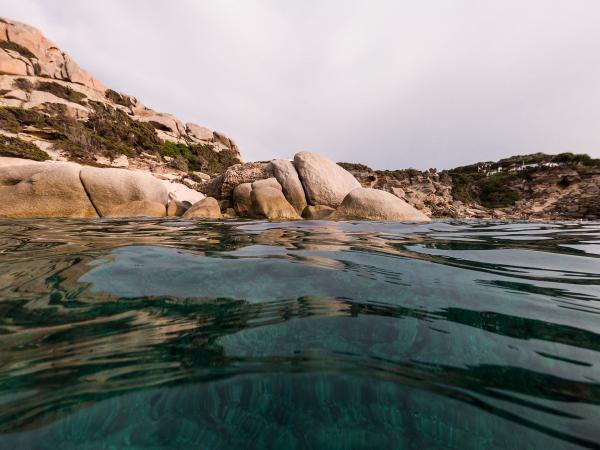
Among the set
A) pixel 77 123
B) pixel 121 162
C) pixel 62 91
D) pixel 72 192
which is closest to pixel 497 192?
pixel 72 192

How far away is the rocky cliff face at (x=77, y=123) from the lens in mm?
16281

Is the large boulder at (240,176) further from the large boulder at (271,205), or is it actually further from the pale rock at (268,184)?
the large boulder at (271,205)

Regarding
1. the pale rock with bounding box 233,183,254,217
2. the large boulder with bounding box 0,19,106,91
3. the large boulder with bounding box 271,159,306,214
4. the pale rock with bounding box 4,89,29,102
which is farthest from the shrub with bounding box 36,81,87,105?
the large boulder with bounding box 271,159,306,214

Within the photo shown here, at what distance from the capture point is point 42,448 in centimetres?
65

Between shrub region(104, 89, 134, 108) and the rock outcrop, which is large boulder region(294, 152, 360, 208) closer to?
the rock outcrop

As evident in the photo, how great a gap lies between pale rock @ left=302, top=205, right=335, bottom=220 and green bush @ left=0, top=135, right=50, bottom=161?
13205mm

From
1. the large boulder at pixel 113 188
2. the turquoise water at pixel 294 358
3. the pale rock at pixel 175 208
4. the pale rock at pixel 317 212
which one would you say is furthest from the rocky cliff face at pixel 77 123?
the turquoise water at pixel 294 358

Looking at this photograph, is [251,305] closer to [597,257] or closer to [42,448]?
[42,448]

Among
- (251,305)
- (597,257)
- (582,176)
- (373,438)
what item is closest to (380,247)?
(251,305)

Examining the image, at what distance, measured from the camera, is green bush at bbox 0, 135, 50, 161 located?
11805 millimetres

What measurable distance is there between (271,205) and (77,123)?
2034 centimetres

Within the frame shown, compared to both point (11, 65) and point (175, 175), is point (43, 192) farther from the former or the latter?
point (11, 65)

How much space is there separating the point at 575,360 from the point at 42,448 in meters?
1.64

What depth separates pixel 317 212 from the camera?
25.9 ft
